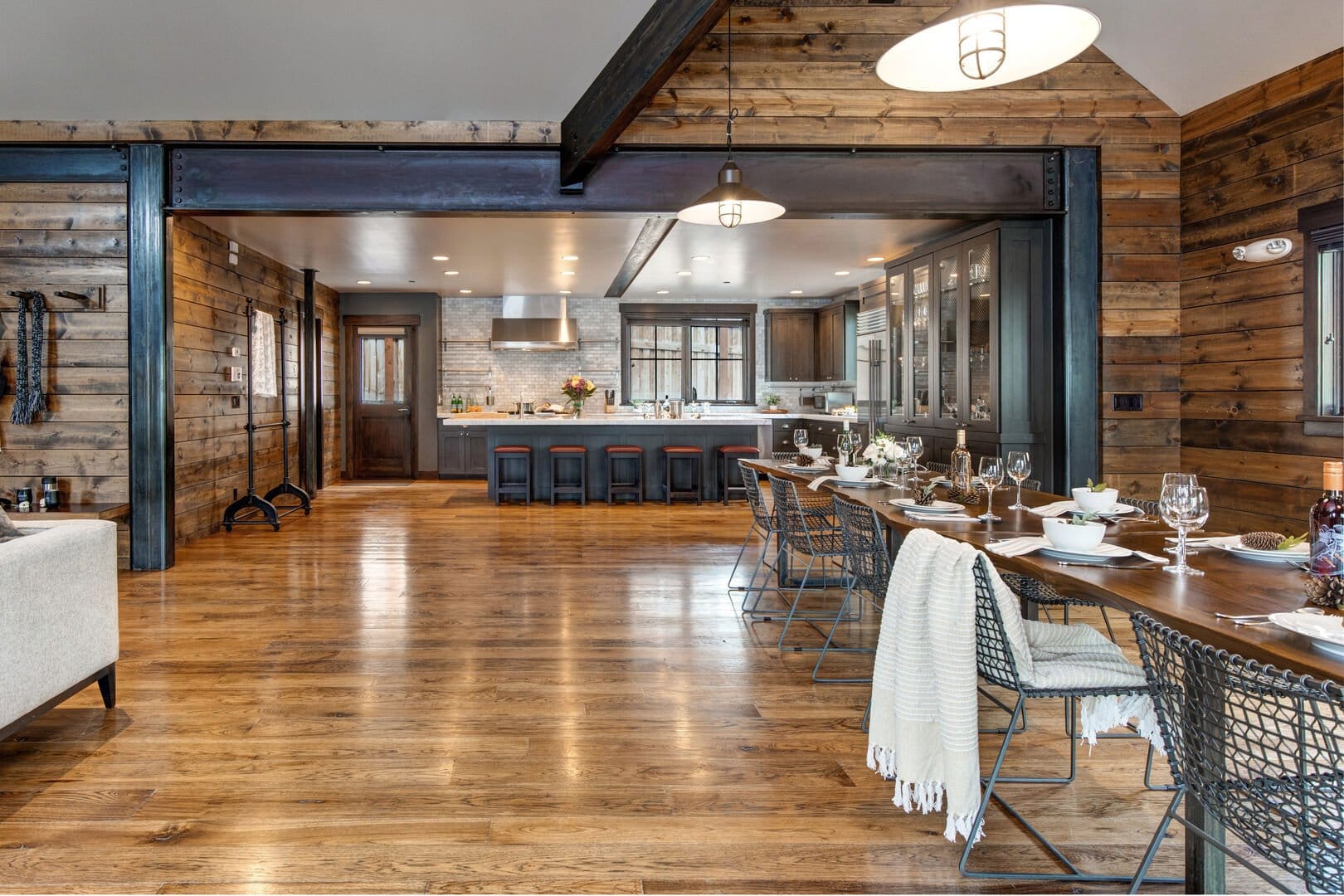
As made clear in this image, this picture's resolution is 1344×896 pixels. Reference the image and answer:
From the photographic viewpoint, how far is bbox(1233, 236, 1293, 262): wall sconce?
444 cm

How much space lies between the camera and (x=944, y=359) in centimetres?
649

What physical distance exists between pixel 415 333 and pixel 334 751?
369 inches

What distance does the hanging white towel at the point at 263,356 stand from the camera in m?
7.70

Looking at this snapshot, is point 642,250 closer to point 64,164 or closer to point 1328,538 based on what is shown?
point 64,164

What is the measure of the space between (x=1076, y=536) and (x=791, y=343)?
1000 centimetres

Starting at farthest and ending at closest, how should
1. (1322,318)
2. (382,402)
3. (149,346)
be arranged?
(382,402) < (149,346) < (1322,318)

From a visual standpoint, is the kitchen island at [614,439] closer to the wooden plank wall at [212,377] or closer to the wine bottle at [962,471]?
the wooden plank wall at [212,377]


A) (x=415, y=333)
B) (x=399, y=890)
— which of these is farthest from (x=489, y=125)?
(x=415, y=333)

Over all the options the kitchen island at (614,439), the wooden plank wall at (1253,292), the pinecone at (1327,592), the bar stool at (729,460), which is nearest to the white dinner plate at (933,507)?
the pinecone at (1327,592)

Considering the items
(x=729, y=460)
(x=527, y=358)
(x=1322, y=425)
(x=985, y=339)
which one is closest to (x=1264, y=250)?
(x=1322, y=425)

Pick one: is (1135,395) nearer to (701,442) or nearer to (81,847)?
(701,442)

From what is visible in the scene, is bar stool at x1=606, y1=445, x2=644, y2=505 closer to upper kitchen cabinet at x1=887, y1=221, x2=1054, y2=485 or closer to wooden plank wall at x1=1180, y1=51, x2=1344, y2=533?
upper kitchen cabinet at x1=887, y1=221, x2=1054, y2=485

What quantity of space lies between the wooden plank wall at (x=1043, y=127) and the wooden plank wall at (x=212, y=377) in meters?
3.71

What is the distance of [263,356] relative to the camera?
7930mm
